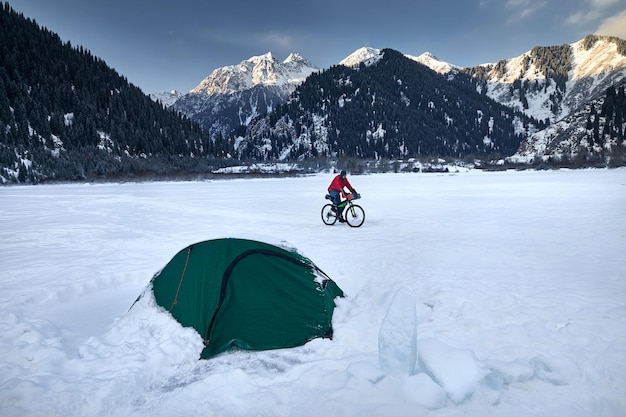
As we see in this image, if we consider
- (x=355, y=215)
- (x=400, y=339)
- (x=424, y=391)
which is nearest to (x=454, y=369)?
(x=424, y=391)

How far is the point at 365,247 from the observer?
10828 millimetres

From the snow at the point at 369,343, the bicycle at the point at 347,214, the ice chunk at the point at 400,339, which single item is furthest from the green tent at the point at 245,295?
the bicycle at the point at 347,214

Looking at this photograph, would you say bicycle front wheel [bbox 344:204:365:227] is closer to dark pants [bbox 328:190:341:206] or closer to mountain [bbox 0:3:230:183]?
dark pants [bbox 328:190:341:206]

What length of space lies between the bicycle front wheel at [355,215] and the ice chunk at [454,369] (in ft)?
34.1

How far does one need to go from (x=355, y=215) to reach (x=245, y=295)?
10050 mm

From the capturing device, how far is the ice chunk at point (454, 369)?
373 centimetres

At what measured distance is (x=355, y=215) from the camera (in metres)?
14.8

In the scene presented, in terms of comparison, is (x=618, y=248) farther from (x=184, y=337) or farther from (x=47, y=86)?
(x=47, y=86)

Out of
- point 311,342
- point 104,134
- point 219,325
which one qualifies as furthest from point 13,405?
point 104,134

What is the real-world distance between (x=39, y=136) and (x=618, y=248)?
136 m

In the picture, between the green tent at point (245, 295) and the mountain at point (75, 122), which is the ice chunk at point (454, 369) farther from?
the mountain at point (75, 122)

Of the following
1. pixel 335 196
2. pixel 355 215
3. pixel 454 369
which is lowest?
pixel 454 369

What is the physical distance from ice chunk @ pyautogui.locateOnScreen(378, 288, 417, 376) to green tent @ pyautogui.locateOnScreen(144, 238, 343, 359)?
1.17m

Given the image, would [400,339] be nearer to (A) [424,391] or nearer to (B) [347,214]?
(A) [424,391]
